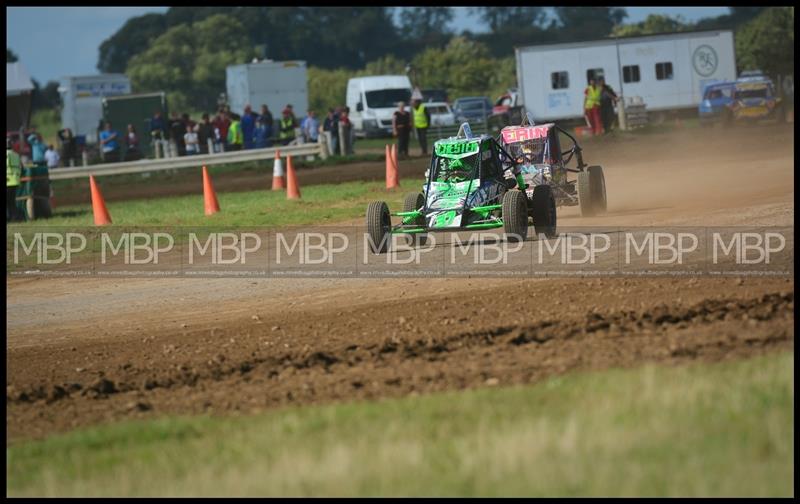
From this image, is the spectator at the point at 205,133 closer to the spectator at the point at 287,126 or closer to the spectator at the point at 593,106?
the spectator at the point at 287,126

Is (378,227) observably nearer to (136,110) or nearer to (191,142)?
(191,142)

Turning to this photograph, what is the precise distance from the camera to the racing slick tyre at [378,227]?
14898 millimetres

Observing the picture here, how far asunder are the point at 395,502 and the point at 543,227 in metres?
9.96

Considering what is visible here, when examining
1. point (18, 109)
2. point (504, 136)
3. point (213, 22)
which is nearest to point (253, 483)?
point (504, 136)

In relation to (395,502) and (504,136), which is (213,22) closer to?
(504,136)

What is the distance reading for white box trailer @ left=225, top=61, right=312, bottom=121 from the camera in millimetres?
55062

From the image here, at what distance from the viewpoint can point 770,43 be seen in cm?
7081

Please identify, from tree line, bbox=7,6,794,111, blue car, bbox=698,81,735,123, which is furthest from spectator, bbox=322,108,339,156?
tree line, bbox=7,6,794,111

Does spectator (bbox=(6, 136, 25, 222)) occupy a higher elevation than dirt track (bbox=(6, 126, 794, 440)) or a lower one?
higher

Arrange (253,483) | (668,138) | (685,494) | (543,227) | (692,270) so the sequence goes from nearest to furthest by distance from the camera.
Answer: (685,494), (253,483), (692,270), (543,227), (668,138)

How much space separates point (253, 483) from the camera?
588 cm

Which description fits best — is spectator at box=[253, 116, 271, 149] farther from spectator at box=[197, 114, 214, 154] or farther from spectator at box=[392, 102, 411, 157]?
spectator at box=[392, 102, 411, 157]

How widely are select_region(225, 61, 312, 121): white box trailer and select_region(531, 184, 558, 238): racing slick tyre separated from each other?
40.9 metres

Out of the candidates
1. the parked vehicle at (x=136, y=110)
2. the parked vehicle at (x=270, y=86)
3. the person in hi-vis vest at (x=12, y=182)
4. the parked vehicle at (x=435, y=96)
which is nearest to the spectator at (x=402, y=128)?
the person in hi-vis vest at (x=12, y=182)
